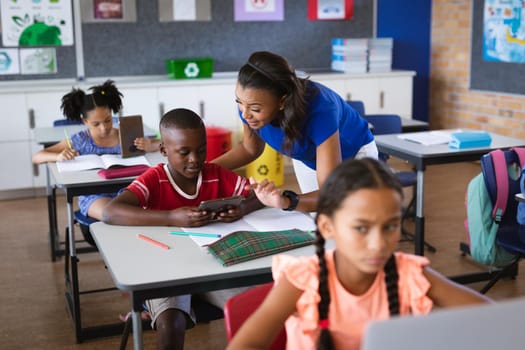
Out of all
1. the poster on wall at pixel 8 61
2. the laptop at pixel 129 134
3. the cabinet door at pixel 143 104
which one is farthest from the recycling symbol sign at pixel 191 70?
the laptop at pixel 129 134

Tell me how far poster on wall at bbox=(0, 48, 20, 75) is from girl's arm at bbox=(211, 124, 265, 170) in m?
3.47

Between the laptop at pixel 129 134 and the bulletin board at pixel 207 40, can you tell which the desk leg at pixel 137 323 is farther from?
the bulletin board at pixel 207 40

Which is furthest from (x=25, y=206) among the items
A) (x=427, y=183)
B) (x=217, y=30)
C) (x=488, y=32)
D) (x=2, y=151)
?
(x=488, y=32)

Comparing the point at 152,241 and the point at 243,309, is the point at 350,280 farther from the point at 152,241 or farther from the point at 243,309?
the point at 152,241

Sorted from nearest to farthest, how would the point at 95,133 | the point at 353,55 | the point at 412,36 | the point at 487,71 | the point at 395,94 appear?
the point at 95,133, the point at 487,71, the point at 353,55, the point at 395,94, the point at 412,36

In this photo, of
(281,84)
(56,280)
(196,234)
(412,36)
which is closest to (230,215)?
(196,234)

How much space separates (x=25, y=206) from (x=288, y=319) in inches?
162

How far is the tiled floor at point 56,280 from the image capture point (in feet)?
9.50

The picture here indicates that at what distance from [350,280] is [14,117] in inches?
170

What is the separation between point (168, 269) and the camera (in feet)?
5.79

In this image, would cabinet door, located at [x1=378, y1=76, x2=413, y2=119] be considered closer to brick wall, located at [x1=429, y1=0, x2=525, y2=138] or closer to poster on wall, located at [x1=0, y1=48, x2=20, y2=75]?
brick wall, located at [x1=429, y1=0, x2=525, y2=138]

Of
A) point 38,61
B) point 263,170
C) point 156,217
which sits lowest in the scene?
point 263,170

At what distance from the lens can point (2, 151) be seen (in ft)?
17.1

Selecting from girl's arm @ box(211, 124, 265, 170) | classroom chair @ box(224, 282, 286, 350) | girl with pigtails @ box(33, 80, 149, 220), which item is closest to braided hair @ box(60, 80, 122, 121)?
girl with pigtails @ box(33, 80, 149, 220)
